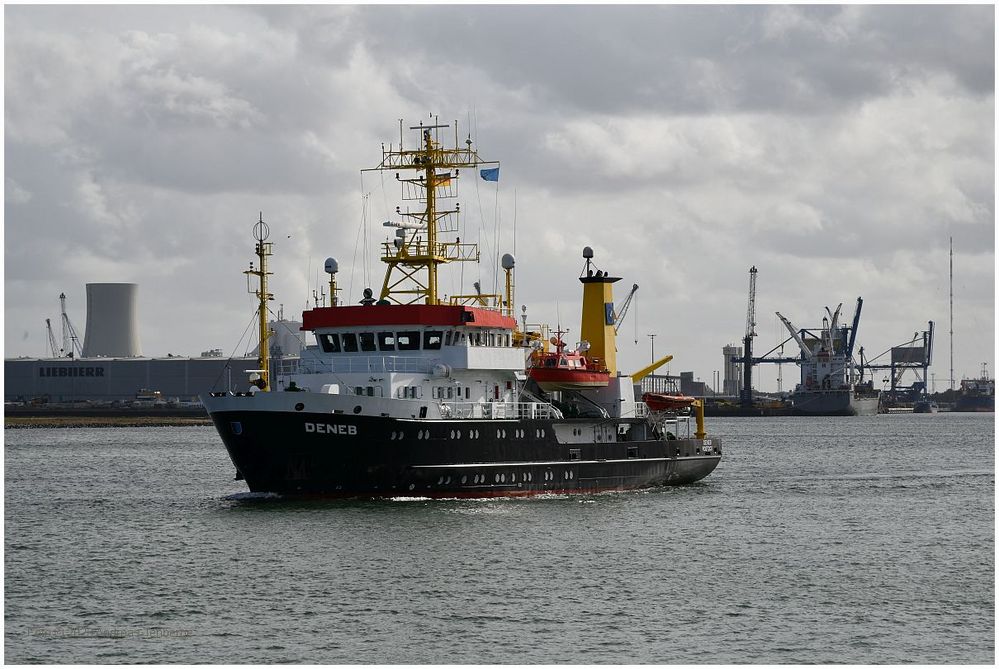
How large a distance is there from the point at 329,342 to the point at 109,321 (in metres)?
149

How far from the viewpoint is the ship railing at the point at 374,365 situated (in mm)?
47062

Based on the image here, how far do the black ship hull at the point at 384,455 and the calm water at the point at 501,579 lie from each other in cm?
84

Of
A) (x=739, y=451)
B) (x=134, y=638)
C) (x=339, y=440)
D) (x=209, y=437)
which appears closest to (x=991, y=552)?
(x=339, y=440)

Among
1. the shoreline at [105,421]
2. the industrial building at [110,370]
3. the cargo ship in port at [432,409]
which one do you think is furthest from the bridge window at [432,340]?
the industrial building at [110,370]

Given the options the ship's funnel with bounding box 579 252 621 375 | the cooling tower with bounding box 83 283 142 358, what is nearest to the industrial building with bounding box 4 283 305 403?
the cooling tower with bounding box 83 283 142 358

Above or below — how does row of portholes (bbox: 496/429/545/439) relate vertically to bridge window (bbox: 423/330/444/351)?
below

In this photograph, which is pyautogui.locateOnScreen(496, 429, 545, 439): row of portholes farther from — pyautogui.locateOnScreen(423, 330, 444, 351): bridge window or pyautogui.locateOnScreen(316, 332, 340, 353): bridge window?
pyautogui.locateOnScreen(316, 332, 340, 353): bridge window

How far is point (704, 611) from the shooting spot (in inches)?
1166

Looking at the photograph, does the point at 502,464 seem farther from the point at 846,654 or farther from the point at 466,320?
the point at 846,654

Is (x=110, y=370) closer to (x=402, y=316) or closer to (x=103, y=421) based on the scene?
(x=103, y=421)

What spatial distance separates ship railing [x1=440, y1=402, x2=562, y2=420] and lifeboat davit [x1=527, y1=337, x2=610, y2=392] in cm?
161

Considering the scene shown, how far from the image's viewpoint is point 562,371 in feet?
173

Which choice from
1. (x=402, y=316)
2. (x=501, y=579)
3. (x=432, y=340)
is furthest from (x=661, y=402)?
(x=501, y=579)

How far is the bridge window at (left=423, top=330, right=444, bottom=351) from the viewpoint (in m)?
47.8
